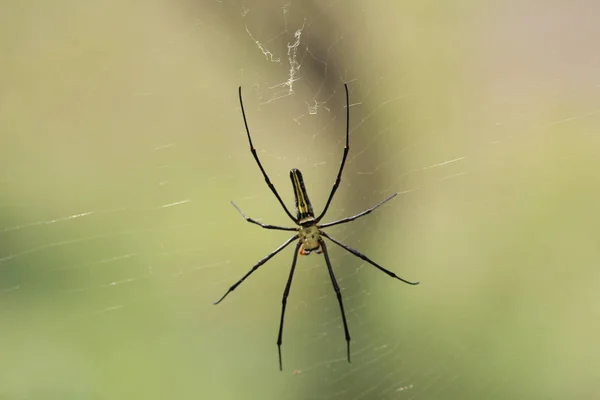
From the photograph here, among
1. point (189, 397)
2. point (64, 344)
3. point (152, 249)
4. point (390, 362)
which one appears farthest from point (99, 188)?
point (390, 362)

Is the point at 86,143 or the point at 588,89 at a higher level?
the point at 86,143

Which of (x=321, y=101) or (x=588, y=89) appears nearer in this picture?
(x=321, y=101)

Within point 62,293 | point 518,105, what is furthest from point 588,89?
point 62,293

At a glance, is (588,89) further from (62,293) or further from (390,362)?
(62,293)

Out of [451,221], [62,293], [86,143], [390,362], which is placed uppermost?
[86,143]

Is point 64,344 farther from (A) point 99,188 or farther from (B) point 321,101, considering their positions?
(B) point 321,101

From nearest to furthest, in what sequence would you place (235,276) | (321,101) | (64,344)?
(321,101)
(64,344)
(235,276)

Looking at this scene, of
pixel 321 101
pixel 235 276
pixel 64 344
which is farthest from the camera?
pixel 235 276
